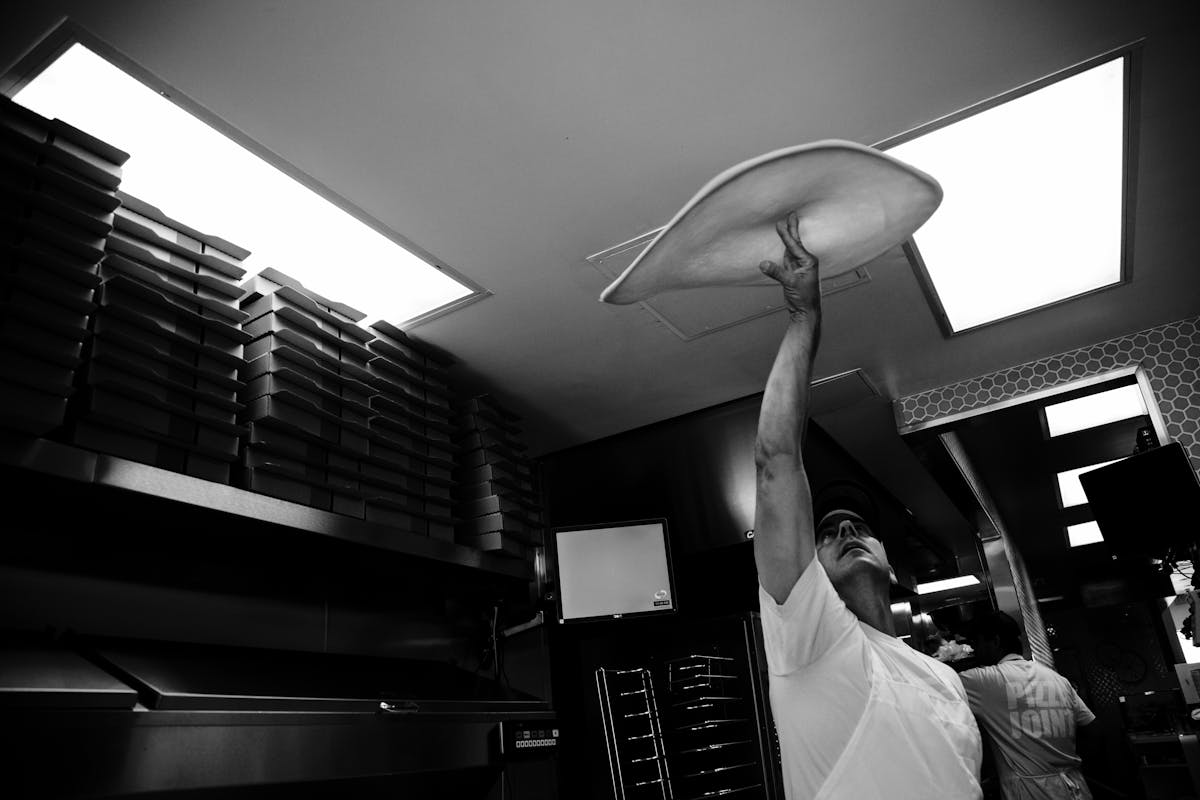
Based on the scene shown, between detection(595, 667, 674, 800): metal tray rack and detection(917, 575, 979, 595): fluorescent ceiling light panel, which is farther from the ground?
detection(917, 575, 979, 595): fluorescent ceiling light panel

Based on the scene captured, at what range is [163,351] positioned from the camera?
2357 millimetres

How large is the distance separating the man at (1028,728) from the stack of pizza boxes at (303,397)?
280cm

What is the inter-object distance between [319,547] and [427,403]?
0.74 m

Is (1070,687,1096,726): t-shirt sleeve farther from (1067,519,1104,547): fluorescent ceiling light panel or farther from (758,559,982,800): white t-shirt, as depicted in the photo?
(1067,519,1104,547): fluorescent ceiling light panel

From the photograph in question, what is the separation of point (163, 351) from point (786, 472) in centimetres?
190

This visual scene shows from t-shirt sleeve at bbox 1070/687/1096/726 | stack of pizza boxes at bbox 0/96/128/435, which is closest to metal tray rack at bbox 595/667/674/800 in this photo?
t-shirt sleeve at bbox 1070/687/1096/726

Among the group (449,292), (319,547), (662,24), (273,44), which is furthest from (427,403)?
(662,24)

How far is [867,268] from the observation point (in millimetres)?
3148

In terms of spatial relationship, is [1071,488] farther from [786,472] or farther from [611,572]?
[786,472]

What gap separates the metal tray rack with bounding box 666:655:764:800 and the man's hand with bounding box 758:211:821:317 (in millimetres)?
2639

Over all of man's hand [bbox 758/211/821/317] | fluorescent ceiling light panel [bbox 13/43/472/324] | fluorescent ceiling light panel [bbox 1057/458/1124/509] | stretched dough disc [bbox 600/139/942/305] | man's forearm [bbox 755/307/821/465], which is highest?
fluorescent ceiling light panel [bbox 13/43/472/324]

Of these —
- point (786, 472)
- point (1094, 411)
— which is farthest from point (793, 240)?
point (1094, 411)

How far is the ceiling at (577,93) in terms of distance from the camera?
2031mm

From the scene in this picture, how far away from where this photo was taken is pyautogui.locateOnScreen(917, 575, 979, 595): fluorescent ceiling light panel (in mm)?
10094
